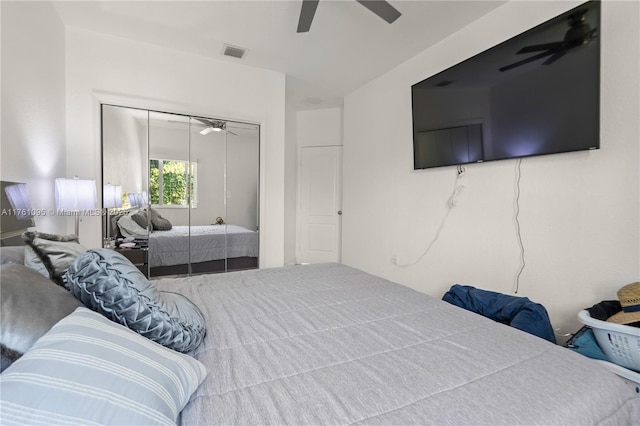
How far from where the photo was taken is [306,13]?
214 centimetres

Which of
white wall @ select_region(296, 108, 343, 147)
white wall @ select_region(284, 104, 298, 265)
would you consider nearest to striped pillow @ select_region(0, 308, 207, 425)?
white wall @ select_region(284, 104, 298, 265)

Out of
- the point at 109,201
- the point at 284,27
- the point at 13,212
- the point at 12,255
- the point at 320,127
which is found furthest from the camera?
the point at 320,127

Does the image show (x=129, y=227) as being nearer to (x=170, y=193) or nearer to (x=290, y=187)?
(x=170, y=193)

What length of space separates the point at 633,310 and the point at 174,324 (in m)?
2.07

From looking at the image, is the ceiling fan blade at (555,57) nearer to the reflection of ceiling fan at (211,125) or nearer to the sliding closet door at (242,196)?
the sliding closet door at (242,196)

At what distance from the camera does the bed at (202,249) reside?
3.23 meters

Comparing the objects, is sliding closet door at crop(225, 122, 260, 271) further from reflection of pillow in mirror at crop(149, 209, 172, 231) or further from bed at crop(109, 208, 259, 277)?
reflection of pillow in mirror at crop(149, 209, 172, 231)

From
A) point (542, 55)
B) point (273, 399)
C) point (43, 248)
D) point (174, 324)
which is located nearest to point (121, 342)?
point (174, 324)

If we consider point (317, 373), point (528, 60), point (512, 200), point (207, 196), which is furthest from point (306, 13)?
point (317, 373)

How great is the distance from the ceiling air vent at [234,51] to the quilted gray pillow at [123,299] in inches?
110

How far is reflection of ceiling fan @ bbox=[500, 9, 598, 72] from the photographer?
5.72 ft

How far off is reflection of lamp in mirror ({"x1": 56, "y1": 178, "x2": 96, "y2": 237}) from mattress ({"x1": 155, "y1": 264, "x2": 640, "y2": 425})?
1568 millimetres

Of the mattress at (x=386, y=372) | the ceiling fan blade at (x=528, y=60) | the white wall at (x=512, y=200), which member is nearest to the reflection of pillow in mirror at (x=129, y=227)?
the mattress at (x=386, y=372)

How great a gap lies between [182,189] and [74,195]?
1228 millimetres
